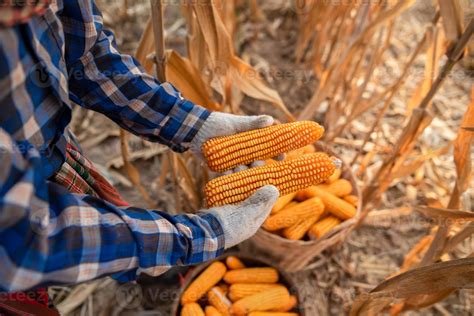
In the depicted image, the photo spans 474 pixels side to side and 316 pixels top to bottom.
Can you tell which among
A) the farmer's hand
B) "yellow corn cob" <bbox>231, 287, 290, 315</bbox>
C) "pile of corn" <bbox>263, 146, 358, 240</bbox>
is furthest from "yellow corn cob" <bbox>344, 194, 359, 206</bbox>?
the farmer's hand

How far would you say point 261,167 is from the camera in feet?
5.23

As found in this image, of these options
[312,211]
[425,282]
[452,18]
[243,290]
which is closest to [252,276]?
[243,290]

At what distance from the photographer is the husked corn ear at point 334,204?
2105mm

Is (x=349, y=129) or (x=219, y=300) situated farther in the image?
(x=349, y=129)

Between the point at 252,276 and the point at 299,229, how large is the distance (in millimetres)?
325

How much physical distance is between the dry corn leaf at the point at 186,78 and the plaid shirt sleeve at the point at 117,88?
39 cm

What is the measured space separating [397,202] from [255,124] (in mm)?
1577

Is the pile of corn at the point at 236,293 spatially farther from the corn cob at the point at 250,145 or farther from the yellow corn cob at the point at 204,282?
the corn cob at the point at 250,145

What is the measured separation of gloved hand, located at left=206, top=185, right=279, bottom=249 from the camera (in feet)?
4.52

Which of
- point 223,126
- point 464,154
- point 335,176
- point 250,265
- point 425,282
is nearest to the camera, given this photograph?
point 425,282

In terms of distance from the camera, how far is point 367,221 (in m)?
2.67

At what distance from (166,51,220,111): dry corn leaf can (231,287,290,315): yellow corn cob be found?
943 millimetres

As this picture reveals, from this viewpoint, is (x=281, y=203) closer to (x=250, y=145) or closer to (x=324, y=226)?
(x=324, y=226)

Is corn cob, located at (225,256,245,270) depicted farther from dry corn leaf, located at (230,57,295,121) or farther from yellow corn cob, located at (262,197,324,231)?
dry corn leaf, located at (230,57,295,121)
